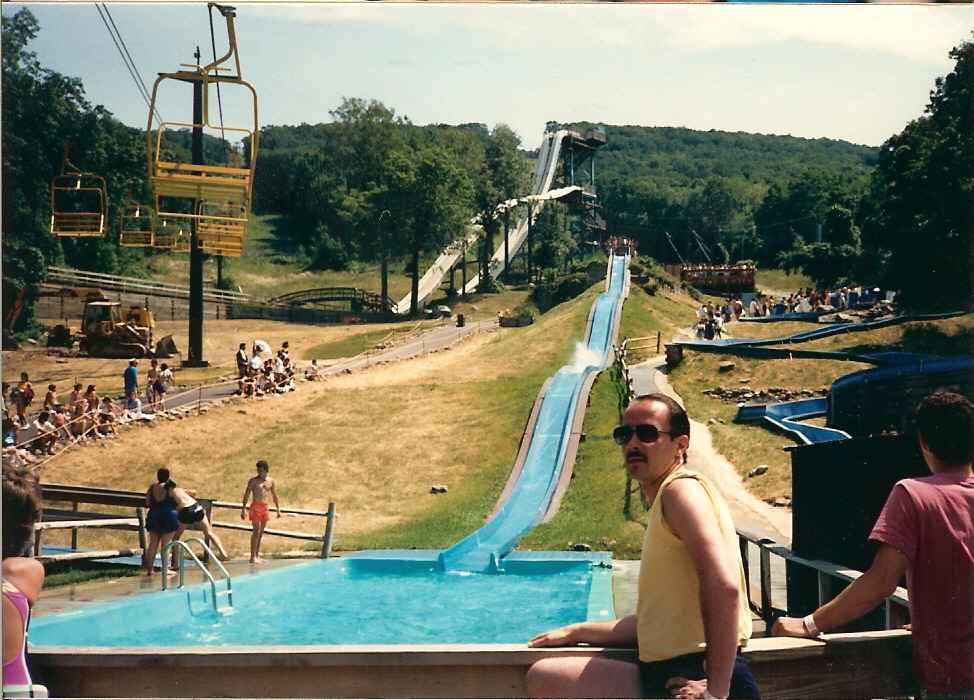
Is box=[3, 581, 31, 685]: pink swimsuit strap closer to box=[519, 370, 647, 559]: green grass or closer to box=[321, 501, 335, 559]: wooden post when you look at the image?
box=[321, 501, 335, 559]: wooden post

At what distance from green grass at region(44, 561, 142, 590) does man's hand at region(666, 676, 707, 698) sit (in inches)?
247

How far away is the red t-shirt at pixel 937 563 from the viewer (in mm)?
3025

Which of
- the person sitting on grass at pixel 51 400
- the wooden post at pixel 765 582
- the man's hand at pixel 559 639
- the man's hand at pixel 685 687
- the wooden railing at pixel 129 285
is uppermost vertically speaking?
the wooden railing at pixel 129 285

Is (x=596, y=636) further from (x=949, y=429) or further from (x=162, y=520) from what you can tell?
(x=162, y=520)

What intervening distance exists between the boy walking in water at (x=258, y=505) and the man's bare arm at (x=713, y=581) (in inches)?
254

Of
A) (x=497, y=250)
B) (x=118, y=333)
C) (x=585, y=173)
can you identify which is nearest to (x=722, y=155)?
(x=585, y=173)

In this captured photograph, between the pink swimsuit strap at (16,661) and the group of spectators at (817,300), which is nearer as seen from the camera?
the pink swimsuit strap at (16,661)

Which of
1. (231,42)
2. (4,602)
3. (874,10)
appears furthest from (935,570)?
(231,42)

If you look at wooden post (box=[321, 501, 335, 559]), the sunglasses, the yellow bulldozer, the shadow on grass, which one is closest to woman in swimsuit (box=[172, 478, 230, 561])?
wooden post (box=[321, 501, 335, 559])

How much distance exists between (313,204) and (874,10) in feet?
15.6

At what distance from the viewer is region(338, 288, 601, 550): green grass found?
886 cm

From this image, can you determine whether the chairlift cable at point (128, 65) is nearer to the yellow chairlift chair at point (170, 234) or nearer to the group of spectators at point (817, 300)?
the yellow chairlift chair at point (170, 234)

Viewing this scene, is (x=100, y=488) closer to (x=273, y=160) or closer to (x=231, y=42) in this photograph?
(x=273, y=160)

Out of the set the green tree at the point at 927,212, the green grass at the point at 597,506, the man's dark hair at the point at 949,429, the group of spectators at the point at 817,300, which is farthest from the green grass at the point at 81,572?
the man's dark hair at the point at 949,429
